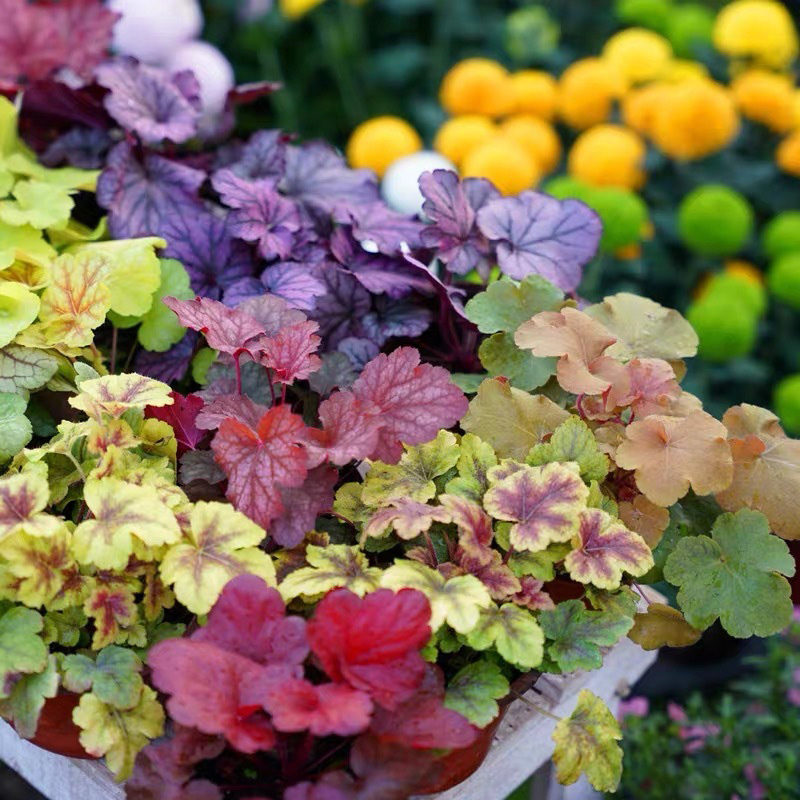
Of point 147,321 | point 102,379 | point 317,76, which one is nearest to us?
point 102,379

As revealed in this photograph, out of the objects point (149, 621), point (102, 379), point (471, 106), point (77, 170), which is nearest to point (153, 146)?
point (77, 170)

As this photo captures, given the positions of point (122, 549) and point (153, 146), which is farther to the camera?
point (153, 146)

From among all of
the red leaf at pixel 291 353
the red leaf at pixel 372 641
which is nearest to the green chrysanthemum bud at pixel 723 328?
the red leaf at pixel 291 353

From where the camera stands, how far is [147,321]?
98 cm

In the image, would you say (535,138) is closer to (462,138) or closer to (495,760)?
(462,138)

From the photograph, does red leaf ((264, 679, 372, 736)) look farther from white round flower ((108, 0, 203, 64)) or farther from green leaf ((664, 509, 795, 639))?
white round flower ((108, 0, 203, 64))

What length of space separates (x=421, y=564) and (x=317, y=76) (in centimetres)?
225

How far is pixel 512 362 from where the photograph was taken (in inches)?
36.4

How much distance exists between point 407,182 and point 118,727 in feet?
2.65

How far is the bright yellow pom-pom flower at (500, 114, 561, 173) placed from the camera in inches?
71.6

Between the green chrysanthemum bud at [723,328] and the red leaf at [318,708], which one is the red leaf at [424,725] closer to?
the red leaf at [318,708]

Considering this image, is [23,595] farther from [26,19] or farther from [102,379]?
[26,19]

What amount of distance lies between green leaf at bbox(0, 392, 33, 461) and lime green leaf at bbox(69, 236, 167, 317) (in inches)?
5.9

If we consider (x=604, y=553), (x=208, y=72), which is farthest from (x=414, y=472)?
(x=208, y=72)
